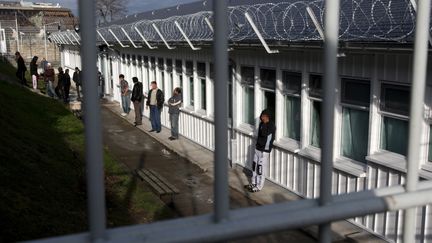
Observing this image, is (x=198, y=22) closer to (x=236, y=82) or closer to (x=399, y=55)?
(x=236, y=82)

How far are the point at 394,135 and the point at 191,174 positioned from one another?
18.5 ft

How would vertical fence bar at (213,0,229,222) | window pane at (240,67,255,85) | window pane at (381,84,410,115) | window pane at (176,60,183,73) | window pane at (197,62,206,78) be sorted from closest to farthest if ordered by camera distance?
vertical fence bar at (213,0,229,222)
window pane at (381,84,410,115)
window pane at (240,67,255,85)
window pane at (197,62,206,78)
window pane at (176,60,183,73)

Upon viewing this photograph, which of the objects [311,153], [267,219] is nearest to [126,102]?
[311,153]

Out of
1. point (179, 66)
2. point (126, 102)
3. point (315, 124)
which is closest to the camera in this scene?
point (315, 124)

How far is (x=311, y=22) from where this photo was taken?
847cm

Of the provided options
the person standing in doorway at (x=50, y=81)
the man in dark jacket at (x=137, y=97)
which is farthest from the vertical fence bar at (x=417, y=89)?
the person standing in doorway at (x=50, y=81)

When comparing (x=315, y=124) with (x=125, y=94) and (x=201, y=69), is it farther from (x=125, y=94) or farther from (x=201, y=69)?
(x=125, y=94)

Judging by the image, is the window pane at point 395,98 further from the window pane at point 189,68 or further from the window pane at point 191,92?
the window pane at point 191,92

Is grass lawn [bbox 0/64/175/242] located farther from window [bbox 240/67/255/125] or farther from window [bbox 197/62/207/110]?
window [bbox 197/62/207/110]

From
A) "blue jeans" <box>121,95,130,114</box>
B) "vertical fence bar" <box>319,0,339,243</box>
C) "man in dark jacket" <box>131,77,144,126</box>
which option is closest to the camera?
"vertical fence bar" <box>319,0,339,243</box>

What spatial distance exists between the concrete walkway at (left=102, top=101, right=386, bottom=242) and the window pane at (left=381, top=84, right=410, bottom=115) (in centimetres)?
205

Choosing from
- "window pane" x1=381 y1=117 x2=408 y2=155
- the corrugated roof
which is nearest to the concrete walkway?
"window pane" x1=381 y1=117 x2=408 y2=155

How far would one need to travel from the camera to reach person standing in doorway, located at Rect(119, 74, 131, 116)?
19984mm

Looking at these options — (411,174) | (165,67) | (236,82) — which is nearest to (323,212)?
(411,174)
